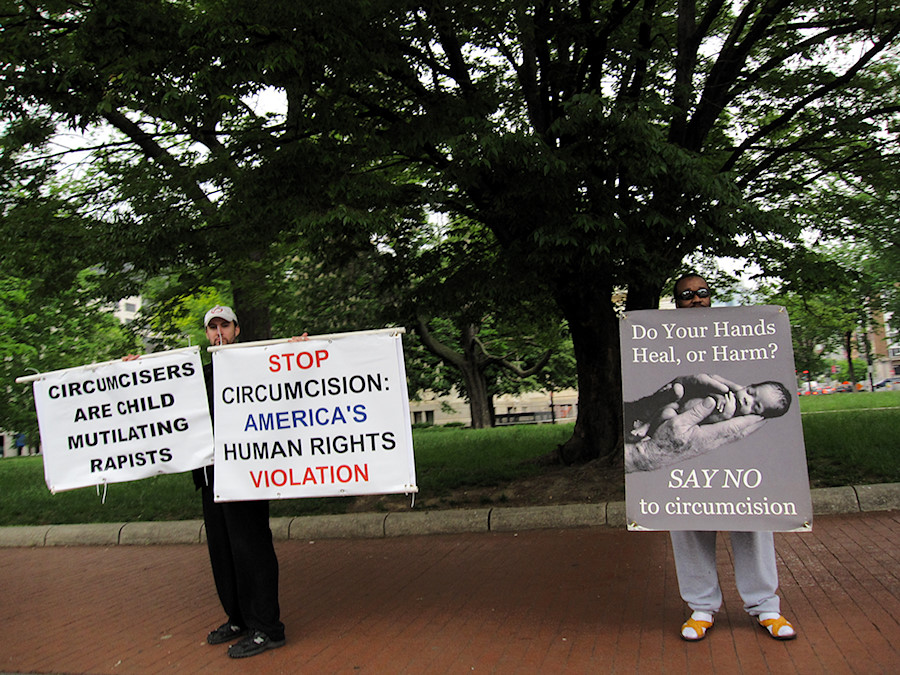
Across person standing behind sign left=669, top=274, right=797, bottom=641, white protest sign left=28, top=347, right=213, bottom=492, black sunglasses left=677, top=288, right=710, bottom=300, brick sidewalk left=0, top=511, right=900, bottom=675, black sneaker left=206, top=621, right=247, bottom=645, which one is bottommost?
brick sidewalk left=0, top=511, right=900, bottom=675

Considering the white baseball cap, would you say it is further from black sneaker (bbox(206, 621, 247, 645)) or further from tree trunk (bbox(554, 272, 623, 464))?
tree trunk (bbox(554, 272, 623, 464))

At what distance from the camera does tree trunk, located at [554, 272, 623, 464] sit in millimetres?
10133

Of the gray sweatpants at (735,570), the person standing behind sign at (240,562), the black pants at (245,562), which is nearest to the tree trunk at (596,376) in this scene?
the gray sweatpants at (735,570)

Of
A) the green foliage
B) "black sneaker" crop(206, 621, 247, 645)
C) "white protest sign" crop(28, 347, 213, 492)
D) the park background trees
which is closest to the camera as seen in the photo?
"black sneaker" crop(206, 621, 247, 645)

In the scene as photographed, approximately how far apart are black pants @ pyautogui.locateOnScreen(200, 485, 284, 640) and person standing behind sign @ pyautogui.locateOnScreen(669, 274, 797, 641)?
2.44m

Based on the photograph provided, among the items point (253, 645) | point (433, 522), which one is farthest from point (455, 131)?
point (253, 645)

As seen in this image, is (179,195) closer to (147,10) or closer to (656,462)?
(147,10)

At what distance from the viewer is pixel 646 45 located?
31.7ft

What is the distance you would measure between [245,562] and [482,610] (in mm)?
1602

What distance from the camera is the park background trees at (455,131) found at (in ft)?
22.9

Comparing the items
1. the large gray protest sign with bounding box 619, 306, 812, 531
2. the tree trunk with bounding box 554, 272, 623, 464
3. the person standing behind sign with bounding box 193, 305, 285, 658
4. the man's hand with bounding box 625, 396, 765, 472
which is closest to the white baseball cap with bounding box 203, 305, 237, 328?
the person standing behind sign with bounding box 193, 305, 285, 658

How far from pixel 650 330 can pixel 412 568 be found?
10.8 feet

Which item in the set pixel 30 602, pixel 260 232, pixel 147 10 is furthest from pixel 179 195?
pixel 30 602

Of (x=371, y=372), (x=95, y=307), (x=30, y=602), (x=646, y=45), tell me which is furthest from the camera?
(x=95, y=307)
